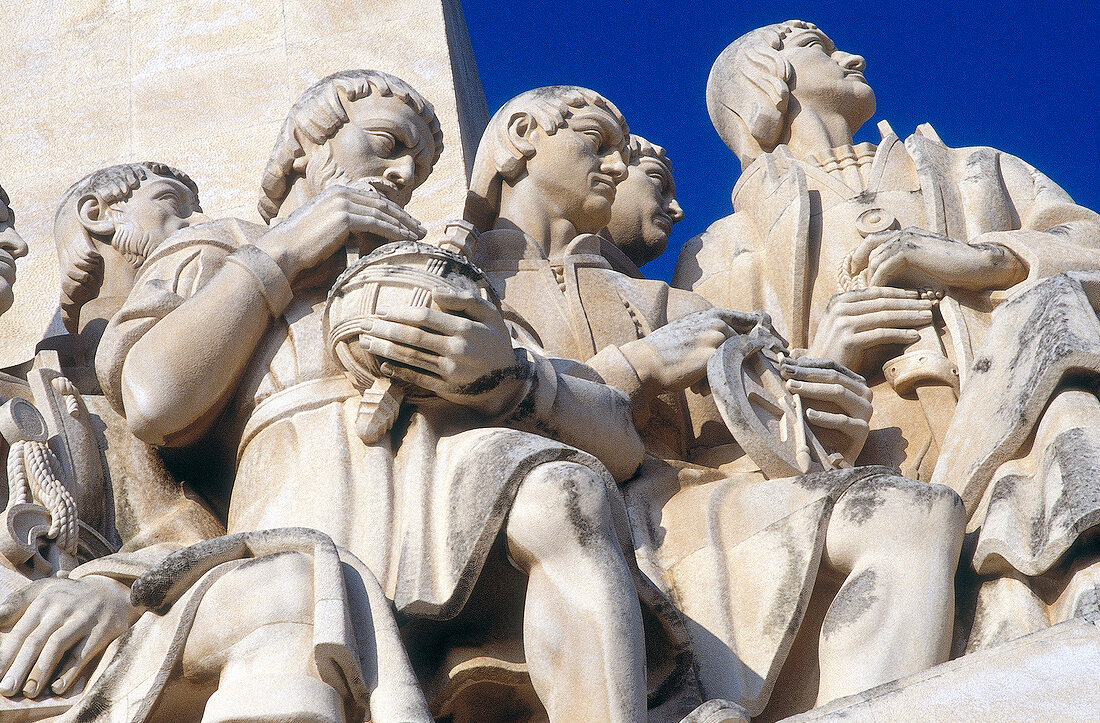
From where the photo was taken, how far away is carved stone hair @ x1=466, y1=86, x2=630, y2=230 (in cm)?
630

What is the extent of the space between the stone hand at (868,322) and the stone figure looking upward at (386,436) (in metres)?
1.06

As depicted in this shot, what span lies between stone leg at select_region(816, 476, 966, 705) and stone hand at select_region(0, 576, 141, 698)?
1.64 meters

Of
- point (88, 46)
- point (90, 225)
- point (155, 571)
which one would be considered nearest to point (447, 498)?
point (155, 571)

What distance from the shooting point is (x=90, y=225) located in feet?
20.2

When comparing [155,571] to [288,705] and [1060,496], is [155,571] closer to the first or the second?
[288,705]

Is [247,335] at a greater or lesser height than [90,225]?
lesser

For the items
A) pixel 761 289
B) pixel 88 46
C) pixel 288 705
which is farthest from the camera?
pixel 88 46

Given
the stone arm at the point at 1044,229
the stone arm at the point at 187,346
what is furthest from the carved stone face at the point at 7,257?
the stone arm at the point at 1044,229

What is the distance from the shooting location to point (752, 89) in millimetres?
7438

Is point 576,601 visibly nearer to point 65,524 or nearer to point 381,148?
point 65,524

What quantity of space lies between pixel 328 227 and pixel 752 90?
2.80 metres

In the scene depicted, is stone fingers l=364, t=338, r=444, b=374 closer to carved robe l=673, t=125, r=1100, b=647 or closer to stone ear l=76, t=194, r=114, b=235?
carved robe l=673, t=125, r=1100, b=647

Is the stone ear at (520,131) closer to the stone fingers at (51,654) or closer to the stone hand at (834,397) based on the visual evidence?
the stone hand at (834,397)

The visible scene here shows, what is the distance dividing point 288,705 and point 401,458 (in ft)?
3.18
